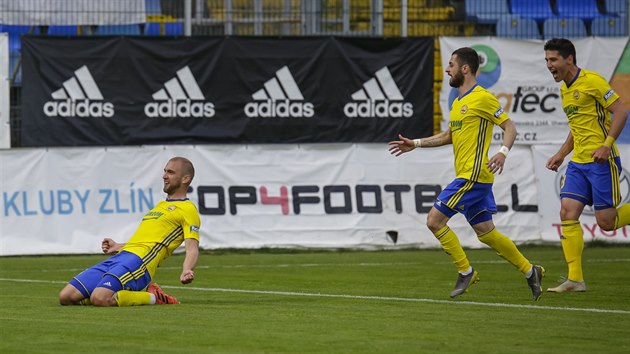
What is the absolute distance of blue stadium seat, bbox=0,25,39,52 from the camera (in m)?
20.7

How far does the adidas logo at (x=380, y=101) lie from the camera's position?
21766 mm

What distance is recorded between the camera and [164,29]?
73.6 ft

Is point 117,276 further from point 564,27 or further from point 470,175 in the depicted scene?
point 564,27

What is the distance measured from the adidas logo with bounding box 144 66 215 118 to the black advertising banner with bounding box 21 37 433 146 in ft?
0.05

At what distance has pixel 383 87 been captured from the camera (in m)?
21.9

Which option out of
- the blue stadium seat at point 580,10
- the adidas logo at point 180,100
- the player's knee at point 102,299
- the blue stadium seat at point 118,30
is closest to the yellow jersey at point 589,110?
the player's knee at point 102,299

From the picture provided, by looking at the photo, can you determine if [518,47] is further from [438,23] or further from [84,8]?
[84,8]

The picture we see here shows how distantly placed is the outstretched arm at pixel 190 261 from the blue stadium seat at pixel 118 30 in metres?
12.1

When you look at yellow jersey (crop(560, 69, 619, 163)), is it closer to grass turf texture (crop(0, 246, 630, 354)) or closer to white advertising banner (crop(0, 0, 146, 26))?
grass turf texture (crop(0, 246, 630, 354))

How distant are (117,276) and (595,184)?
463 centimetres

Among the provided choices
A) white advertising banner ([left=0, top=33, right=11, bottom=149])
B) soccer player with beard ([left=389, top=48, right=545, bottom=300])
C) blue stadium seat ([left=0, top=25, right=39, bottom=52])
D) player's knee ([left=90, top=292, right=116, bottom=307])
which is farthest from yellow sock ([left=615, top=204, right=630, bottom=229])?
blue stadium seat ([left=0, top=25, right=39, bottom=52])

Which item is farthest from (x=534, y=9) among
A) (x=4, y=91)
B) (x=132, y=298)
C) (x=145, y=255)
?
(x=132, y=298)

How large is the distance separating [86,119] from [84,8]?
2022mm

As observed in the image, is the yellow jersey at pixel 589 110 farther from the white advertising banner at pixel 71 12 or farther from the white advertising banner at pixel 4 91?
the white advertising banner at pixel 71 12
